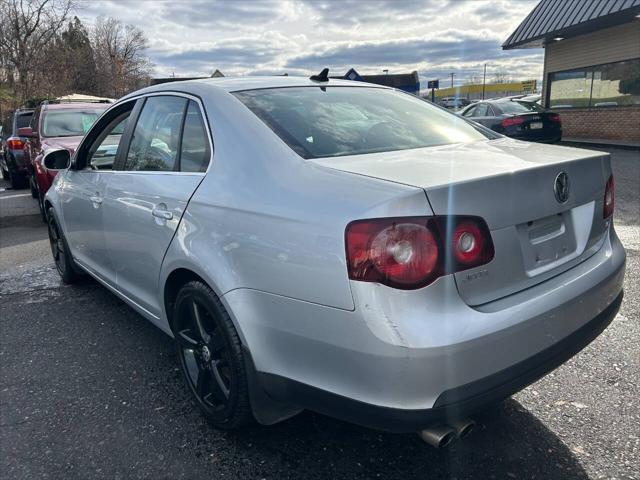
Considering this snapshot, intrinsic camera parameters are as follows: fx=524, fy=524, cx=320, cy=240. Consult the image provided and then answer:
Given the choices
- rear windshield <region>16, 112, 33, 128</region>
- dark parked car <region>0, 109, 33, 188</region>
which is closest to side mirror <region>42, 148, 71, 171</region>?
dark parked car <region>0, 109, 33, 188</region>

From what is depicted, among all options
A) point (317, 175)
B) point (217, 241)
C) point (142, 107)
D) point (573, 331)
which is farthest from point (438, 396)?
point (142, 107)

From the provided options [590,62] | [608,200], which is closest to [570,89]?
[590,62]

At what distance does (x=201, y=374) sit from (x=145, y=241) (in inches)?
31.4

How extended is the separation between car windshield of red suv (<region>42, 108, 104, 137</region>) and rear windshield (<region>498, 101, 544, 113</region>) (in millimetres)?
10134

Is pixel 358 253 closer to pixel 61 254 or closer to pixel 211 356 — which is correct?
pixel 211 356

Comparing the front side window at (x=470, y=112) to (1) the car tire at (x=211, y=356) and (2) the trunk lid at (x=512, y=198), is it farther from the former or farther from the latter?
(1) the car tire at (x=211, y=356)

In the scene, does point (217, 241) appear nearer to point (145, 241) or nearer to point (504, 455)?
point (145, 241)

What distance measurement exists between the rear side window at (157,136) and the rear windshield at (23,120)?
10.8 meters

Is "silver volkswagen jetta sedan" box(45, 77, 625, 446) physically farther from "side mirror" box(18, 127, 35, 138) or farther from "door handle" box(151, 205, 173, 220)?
"side mirror" box(18, 127, 35, 138)

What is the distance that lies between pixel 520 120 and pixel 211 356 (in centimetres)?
1280

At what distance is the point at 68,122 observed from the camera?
8.81 m

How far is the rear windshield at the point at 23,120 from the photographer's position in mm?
12228

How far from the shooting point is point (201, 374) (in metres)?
2.60

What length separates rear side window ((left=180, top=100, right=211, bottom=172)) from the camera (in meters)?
2.53
